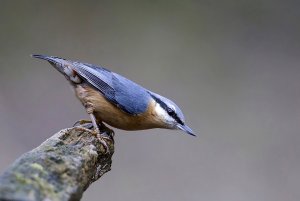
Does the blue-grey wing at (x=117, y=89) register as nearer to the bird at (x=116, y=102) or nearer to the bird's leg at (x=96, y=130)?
the bird at (x=116, y=102)

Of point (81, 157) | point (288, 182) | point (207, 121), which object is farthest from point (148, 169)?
point (81, 157)

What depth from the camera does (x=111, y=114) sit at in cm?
308

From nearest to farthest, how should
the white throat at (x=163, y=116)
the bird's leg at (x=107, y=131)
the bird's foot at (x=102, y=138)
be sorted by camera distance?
the bird's foot at (x=102, y=138)
the bird's leg at (x=107, y=131)
the white throat at (x=163, y=116)

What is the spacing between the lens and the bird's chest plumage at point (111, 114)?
3.09 metres

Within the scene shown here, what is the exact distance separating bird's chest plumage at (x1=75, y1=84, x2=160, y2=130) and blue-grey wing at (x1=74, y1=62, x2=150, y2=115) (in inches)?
1.3

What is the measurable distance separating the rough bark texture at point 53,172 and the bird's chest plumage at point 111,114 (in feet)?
2.14

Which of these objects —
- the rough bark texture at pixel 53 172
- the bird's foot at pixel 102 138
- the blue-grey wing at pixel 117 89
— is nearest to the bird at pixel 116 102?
the blue-grey wing at pixel 117 89

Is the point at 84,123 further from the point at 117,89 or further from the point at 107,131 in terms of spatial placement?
the point at 117,89

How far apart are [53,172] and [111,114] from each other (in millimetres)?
1295

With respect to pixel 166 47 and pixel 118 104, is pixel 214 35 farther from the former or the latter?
pixel 118 104

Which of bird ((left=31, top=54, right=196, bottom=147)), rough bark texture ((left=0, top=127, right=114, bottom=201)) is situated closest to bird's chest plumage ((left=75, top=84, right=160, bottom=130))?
bird ((left=31, top=54, right=196, bottom=147))

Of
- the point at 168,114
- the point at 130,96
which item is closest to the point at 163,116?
the point at 168,114

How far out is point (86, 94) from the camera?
318 centimetres

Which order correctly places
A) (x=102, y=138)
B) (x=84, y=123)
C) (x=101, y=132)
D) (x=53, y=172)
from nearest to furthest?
(x=53, y=172)
(x=102, y=138)
(x=101, y=132)
(x=84, y=123)
